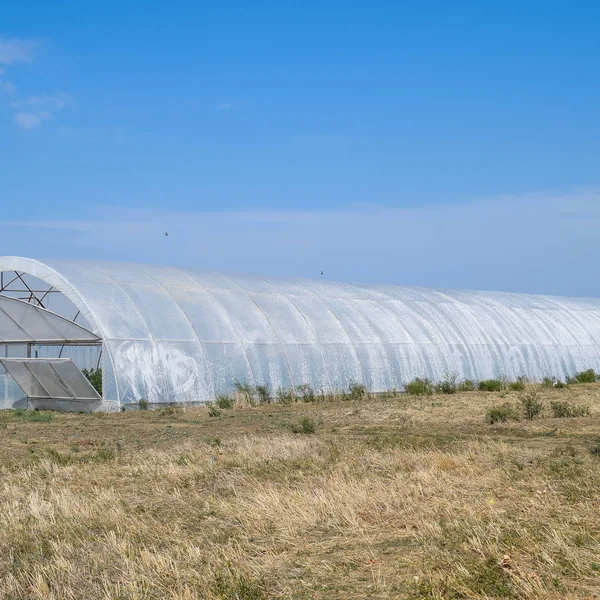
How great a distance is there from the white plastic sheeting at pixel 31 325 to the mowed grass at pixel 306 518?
41.6 ft

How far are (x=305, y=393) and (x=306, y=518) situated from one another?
20.5 meters

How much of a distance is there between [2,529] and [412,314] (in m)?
30.3

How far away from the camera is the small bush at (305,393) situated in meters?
29.9

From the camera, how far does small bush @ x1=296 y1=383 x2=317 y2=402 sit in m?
29.9

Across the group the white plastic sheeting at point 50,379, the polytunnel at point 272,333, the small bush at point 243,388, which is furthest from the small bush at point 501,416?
the white plastic sheeting at point 50,379

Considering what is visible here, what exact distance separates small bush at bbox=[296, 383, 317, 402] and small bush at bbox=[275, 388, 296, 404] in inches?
12.2

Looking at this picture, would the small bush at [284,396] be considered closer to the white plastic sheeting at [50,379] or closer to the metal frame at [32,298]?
the white plastic sheeting at [50,379]

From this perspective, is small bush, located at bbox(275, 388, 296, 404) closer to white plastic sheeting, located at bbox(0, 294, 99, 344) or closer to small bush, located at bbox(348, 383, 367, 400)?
small bush, located at bbox(348, 383, 367, 400)

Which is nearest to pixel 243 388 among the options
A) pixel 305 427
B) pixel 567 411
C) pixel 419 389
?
pixel 419 389

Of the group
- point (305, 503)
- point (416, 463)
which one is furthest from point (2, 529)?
point (416, 463)

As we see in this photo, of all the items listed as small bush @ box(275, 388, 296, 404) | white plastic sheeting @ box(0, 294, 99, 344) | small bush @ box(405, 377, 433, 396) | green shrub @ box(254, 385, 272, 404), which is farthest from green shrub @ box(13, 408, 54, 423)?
small bush @ box(405, 377, 433, 396)

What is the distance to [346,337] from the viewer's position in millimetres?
34281

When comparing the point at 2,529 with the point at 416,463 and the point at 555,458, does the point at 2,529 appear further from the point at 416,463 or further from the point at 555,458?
the point at 555,458

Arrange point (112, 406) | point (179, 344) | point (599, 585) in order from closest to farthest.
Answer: point (599, 585), point (112, 406), point (179, 344)
